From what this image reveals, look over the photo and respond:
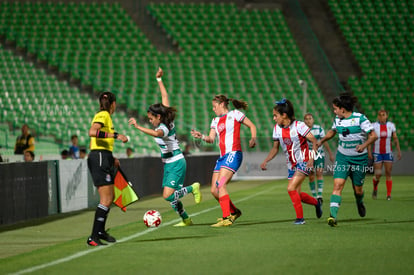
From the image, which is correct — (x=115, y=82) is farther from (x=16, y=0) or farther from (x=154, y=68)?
(x=16, y=0)

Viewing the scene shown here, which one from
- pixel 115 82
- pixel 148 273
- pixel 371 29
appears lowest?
pixel 148 273

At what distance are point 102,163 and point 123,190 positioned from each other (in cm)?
124

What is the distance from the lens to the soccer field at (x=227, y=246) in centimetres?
792

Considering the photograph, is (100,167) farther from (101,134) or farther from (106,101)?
(106,101)

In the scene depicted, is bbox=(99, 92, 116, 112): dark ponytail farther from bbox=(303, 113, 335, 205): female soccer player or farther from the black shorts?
bbox=(303, 113, 335, 205): female soccer player

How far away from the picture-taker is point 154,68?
37.4 metres

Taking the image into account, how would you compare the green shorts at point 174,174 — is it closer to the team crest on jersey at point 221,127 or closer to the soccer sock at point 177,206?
the soccer sock at point 177,206

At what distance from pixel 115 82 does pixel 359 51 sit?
563 inches

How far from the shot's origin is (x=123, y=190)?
10.9 metres

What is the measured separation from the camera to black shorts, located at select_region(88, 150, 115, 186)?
32.0ft

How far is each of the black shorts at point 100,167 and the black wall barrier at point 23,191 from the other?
4297 millimetres

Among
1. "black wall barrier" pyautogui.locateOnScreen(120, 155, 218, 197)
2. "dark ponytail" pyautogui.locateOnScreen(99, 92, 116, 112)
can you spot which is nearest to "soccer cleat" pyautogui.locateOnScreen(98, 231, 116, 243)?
"dark ponytail" pyautogui.locateOnScreen(99, 92, 116, 112)

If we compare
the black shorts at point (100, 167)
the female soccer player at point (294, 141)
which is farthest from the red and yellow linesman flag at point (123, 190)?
the female soccer player at point (294, 141)

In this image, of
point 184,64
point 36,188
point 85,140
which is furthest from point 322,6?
point 36,188
